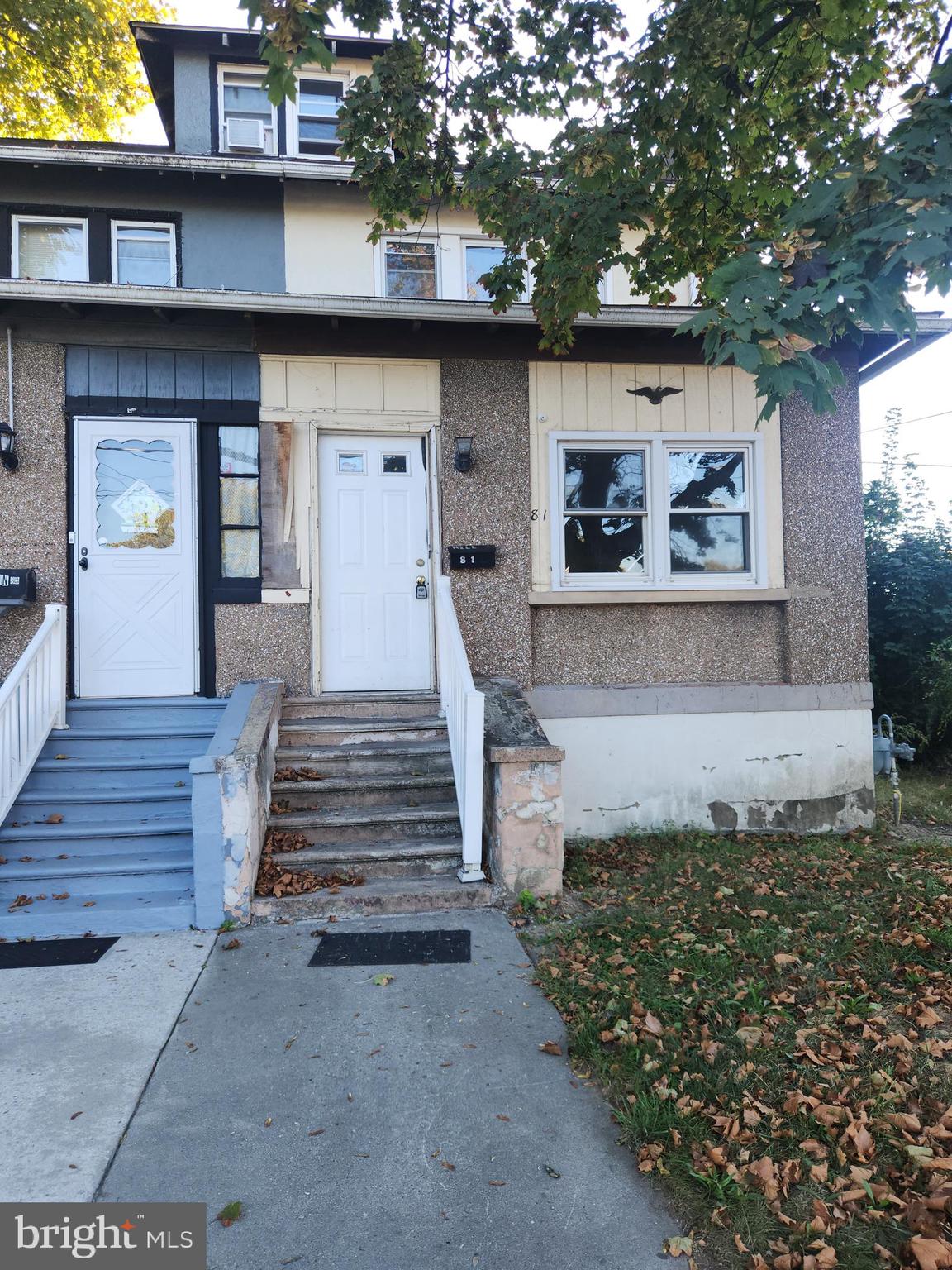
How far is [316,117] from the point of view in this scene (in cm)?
784

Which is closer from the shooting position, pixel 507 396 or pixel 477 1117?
pixel 477 1117

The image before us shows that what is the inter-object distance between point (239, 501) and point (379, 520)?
1.18 meters

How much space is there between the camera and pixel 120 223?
6730 mm

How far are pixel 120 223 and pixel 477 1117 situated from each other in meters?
7.62

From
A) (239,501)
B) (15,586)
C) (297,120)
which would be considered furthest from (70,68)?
(15,586)

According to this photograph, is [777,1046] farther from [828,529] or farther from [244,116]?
[244,116]

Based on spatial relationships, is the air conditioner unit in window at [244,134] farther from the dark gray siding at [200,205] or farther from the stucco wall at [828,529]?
the stucco wall at [828,529]

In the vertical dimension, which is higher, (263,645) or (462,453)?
(462,453)

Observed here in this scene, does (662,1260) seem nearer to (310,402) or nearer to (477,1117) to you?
(477,1117)

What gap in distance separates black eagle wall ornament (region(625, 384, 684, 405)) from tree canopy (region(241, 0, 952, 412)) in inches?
44.1

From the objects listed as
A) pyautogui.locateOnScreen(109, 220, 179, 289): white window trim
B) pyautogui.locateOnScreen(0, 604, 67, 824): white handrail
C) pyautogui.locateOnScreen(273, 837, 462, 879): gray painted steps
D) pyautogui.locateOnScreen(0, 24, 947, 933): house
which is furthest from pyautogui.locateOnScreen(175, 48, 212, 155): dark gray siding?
pyautogui.locateOnScreen(273, 837, 462, 879): gray painted steps

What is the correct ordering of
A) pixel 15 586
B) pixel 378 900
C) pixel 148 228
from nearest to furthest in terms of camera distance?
pixel 378 900, pixel 15 586, pixel 148 228

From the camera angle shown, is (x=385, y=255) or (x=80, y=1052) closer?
(x=80, y=1052)

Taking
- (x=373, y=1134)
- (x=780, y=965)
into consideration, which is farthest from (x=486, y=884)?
(x=373, y=1134)
